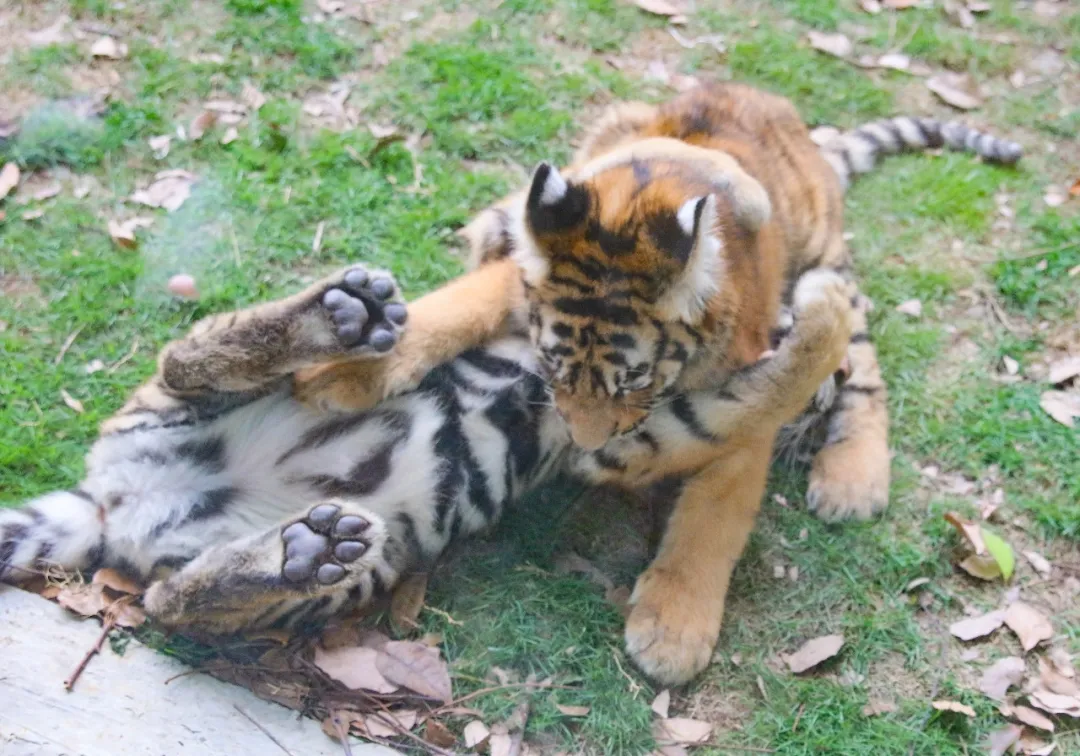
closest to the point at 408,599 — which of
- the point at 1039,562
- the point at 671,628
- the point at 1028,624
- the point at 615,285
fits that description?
the point at 671,628

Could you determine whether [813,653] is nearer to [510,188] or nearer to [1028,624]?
[1028,624]

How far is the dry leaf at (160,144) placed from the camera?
452 cm

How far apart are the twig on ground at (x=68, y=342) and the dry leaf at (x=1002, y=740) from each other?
11.2ft

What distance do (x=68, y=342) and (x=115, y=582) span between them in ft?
3.88

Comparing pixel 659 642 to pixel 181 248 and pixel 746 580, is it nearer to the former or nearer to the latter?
pixel 746 580

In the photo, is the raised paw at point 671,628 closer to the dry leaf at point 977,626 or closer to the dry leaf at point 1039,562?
the dry leaf at point 977,626

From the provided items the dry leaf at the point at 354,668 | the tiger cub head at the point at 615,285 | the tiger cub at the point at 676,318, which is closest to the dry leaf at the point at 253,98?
the tiger cub at the point at 676,318

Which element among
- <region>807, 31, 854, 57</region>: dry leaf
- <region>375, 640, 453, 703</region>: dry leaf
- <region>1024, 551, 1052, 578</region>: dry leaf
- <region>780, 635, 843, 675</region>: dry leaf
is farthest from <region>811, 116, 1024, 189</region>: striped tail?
<region>375, 640, 453, 703</region>: dry leaf

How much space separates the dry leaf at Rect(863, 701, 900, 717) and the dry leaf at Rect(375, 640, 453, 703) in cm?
125

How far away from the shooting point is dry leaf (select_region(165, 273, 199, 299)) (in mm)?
3980

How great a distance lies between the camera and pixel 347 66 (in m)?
5.03

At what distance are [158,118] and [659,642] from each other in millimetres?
3355

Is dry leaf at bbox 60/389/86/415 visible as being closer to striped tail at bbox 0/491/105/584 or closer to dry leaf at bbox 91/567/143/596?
striped tail at bbox 0/491/105/584

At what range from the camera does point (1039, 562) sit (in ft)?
11.1
